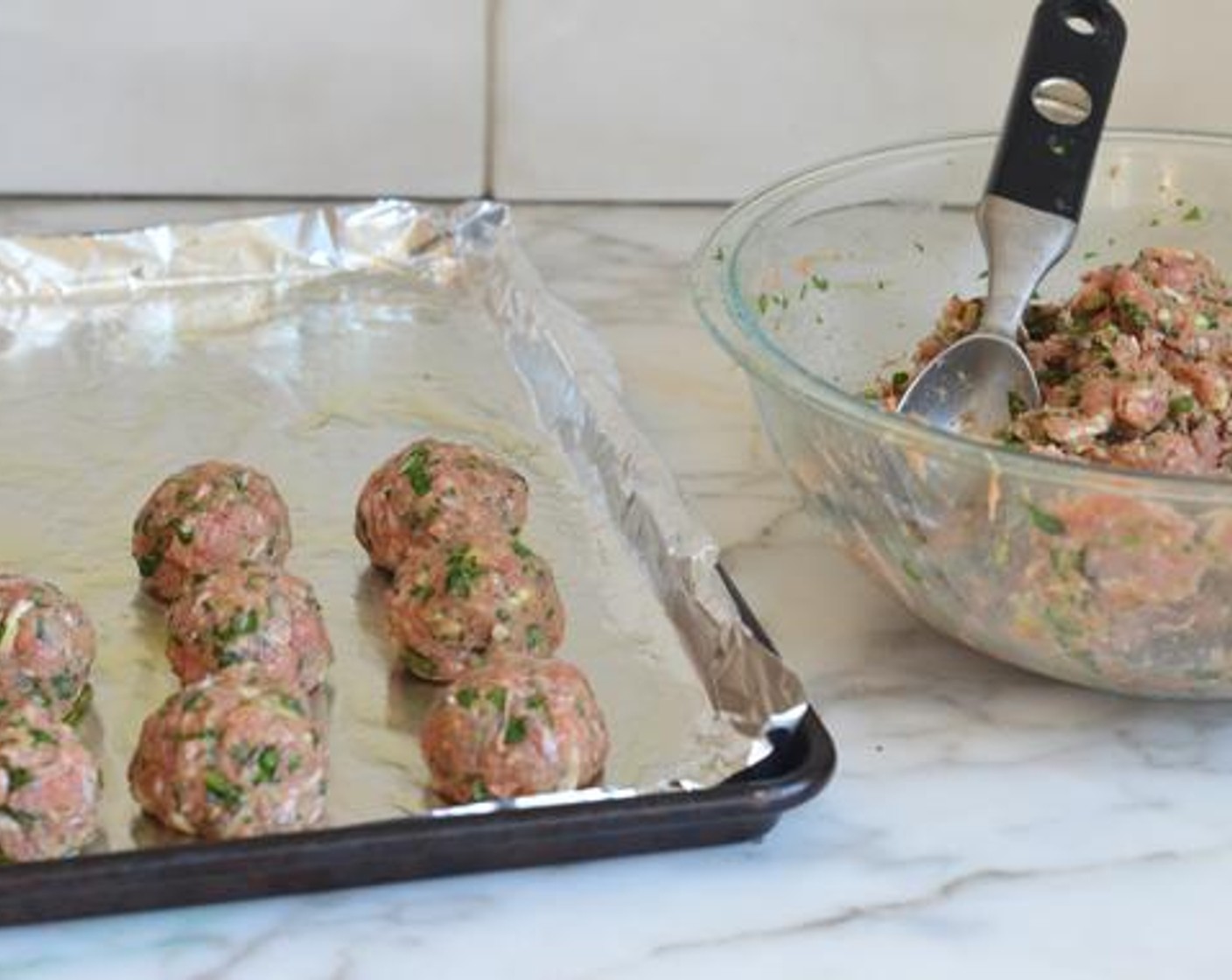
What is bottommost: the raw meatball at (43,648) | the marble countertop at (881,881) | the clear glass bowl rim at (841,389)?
the marble countertop at (881,881)

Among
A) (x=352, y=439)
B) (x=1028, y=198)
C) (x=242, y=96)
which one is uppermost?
(x=1028, y=198)

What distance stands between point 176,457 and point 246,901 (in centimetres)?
45

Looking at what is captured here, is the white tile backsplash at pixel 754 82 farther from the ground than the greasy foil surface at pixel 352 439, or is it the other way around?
the white tile backsplash at pixel 754 82

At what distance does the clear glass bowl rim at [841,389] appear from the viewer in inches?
39.5

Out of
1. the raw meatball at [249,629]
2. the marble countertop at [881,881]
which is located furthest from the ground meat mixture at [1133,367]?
the raw meatball at [249,629]

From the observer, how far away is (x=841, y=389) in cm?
118

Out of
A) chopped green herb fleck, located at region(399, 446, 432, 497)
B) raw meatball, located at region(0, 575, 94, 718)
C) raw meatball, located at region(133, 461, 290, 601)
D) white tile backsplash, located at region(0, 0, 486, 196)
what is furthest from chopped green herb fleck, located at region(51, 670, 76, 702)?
white tile backsplash, located at region(0, 0, 486, 196)

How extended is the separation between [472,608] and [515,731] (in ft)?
0.39

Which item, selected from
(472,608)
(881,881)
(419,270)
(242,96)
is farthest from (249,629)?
(242,96)

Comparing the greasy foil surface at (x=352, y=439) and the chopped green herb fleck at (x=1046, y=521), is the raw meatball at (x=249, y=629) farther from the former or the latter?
the chopped green herb fleck at (x=1046, y=521)

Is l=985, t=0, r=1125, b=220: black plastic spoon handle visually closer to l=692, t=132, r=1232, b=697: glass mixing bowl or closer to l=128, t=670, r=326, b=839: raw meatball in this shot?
l=692, t=132, r=1232, b=697: glass mixing bowl

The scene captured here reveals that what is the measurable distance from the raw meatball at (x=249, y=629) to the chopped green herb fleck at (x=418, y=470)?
4.2 inches

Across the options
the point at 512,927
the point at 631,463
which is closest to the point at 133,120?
the point at 631,463

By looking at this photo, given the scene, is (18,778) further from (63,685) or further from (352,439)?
(352,439)
